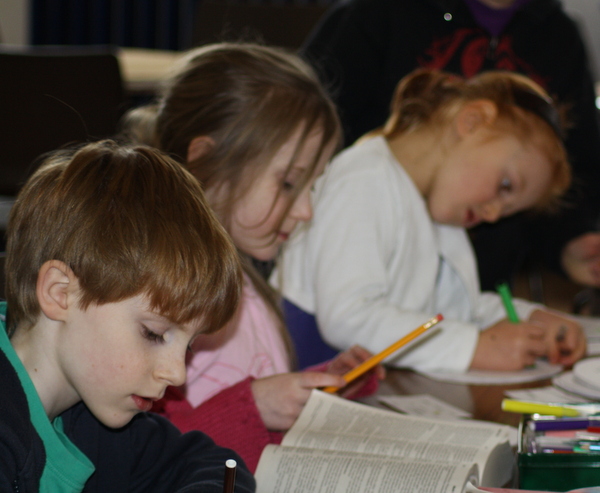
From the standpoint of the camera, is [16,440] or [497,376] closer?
[16,440]

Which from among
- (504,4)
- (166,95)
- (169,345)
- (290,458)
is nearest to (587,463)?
(290,458)

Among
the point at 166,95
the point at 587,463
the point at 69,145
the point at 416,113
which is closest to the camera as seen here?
the point at 587,463

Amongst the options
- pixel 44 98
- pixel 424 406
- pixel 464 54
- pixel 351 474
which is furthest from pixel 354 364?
pixel 44 98

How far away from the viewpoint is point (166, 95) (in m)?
1.20

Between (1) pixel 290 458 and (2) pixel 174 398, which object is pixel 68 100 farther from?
(1) pixel 290 458

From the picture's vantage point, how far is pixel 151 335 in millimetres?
740

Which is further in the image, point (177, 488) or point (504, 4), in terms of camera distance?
point (504, 4)

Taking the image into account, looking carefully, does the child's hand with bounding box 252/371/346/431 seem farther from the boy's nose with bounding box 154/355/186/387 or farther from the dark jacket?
the boy's nose with bounding box 154/355/186/387

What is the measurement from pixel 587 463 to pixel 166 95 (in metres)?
0.80

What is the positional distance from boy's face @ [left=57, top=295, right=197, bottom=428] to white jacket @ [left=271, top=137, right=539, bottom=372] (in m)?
0.52

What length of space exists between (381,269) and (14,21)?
396 centimetres

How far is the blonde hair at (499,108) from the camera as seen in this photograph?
1.37 metres

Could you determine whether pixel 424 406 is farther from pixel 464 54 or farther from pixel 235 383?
pixel 464 54

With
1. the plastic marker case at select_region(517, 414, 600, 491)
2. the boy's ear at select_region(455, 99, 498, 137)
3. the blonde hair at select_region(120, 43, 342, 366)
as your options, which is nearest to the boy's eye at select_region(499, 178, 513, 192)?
the boy's ear at select_region(455, 99, 498, 137)
